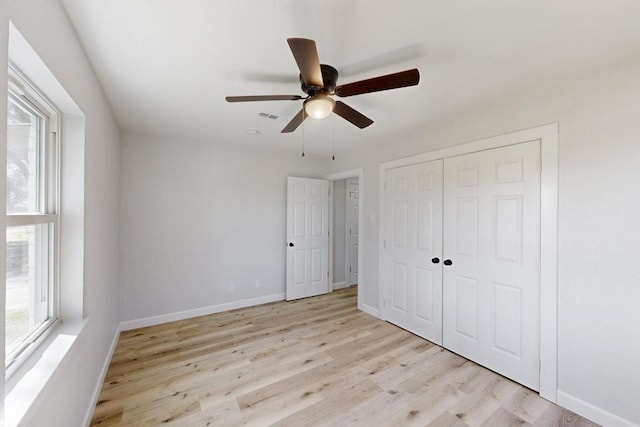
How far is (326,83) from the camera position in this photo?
1.78m

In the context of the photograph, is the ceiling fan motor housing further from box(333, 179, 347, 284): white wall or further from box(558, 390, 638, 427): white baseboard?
box(333, 179, 347, 284): white wall

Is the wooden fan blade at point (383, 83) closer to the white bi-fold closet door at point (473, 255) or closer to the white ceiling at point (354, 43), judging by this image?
the white ceiling at point (354, 43)

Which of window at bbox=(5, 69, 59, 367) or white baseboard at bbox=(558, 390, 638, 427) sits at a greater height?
window at bbox=(5, 69, 59, 367)

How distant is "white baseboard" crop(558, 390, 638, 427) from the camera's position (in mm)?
1750

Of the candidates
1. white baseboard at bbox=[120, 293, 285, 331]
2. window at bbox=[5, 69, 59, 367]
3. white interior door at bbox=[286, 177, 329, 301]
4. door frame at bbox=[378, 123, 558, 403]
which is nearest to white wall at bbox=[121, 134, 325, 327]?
white baseboard at bbox=[120, 293, 285, 331]

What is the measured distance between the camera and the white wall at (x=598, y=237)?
1731mm

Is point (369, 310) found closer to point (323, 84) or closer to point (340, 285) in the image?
point (340, 285)

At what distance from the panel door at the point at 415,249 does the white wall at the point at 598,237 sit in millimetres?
1031

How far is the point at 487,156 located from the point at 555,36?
1.10m

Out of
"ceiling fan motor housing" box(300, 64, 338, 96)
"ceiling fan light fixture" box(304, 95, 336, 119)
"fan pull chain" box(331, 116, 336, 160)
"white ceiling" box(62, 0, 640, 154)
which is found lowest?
"ceiling fan light fixture" box(304, 95, 336, 119)

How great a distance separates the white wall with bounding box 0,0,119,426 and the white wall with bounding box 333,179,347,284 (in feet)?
10.7

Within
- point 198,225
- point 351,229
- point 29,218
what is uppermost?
point 29,218

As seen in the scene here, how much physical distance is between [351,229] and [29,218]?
448 cm

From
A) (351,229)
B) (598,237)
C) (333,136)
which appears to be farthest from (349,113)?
(351,229)
